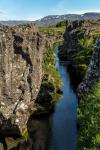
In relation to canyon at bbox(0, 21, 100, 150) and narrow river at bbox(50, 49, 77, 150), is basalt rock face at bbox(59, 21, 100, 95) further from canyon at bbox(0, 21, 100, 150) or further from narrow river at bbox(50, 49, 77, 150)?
narrow river at bbox(50, 49, 77, 150)

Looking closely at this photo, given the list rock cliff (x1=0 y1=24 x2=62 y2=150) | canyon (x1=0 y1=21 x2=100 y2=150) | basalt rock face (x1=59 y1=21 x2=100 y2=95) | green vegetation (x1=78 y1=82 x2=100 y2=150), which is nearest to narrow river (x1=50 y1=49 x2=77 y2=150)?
canyon (x1=0 y1=21 x2=100 y2=150)

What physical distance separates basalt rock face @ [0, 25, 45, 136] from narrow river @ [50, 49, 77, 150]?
6.50m

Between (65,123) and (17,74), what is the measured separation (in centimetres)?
1442

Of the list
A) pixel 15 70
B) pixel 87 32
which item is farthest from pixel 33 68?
pixel 87 32

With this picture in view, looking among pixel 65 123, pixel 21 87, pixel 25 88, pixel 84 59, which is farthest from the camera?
pixel 84 59

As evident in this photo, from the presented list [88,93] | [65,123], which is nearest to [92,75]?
[88,93]

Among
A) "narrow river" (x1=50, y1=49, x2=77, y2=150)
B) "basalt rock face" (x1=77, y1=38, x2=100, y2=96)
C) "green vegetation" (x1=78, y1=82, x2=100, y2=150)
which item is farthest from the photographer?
"basalt rock face" (x1=77, y1=38, x2=100, y2=96)

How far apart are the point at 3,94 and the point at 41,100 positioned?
1892 centimetres

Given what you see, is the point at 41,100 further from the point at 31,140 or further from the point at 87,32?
the point at 87,32

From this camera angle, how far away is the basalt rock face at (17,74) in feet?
236

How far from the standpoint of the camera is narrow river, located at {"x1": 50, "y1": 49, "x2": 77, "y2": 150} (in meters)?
69.2

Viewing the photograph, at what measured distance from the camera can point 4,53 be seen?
72062mm

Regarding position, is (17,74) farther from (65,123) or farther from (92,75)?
(92,75)

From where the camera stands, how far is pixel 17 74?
76312 mm
